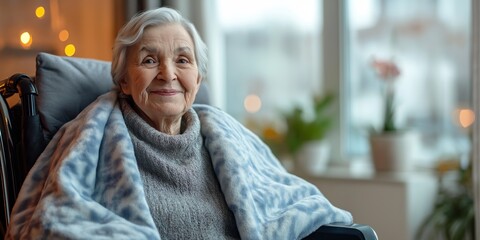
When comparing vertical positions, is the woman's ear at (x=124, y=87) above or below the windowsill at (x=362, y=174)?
above

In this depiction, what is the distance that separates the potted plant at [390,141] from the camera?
352 cm

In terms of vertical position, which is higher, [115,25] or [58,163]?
[115,25]

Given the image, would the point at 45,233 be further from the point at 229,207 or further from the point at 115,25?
the point at 115,25

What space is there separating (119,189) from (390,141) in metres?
1.86

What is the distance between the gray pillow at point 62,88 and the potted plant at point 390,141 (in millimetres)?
1650

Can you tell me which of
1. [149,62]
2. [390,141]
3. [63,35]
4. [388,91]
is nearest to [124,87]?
[149,62]

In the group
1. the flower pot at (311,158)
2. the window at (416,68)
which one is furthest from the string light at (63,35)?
the window at (416,68)

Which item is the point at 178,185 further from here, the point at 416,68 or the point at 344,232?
the point at 416,68

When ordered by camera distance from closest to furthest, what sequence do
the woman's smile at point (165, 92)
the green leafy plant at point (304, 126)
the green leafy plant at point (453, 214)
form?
1. the woman's smile at point (165, 92)
2. the green leafy plant at point (453, 214)
3. the green leafy plant at point (304, 126)

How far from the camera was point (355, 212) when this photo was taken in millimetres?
3596

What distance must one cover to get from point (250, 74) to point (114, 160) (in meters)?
2.30

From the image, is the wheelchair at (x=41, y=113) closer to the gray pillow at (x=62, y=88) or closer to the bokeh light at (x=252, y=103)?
the gray pillow at (x=62, y=88)

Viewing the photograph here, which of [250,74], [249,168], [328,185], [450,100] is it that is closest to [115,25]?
[250,74]

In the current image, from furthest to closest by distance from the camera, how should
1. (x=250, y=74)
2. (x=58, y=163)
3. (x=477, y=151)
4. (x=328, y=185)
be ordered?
(x=250, y=74) < (x=328, y=185) < (x=477, y=151) < (x=58, y=163)
